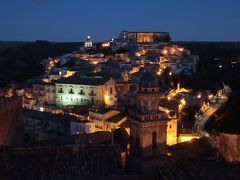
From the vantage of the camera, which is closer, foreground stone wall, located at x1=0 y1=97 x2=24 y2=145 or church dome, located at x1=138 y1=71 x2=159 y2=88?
foreground stone wall, located at x1=0 y1=97 x2=24 y2=145

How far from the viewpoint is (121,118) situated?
36.3 meters

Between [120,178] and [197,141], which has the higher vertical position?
[120,178]

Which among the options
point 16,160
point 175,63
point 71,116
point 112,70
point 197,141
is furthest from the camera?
point 175,63

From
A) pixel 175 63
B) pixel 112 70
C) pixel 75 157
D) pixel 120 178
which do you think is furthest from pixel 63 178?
pixel 175 63

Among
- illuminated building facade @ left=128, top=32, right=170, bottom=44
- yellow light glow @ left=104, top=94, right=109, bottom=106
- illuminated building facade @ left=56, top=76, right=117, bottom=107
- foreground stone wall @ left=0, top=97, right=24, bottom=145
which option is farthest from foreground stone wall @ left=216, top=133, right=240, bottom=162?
illuminated building facade @ left=128, top=32, right=170, bottom=44

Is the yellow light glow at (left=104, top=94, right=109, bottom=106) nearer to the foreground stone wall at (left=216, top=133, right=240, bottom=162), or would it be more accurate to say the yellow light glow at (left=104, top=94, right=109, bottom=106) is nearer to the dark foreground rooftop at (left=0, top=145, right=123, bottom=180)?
the foreground stone wall at (left=216, top=133, right=240, bottom=162)

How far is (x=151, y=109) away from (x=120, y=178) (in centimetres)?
794

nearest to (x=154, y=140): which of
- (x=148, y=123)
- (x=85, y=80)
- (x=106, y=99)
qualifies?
(x=148, y=123)

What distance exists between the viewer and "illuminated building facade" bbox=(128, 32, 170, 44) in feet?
343

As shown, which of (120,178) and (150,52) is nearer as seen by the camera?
(120,178)

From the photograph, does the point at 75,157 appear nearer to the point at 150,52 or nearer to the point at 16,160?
the point at 16,160

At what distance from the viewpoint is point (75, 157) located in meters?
12.9

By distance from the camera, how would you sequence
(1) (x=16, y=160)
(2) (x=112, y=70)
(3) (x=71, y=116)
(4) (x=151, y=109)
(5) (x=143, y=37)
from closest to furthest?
(1) (x=16, y=160)
(4) (x=151, y=109)
(3) (x=71, y=116)
(2) (x=112, y=70)
(5) (x=143, y=37)

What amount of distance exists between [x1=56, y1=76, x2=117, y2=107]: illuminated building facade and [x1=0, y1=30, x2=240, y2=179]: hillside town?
126 mm
